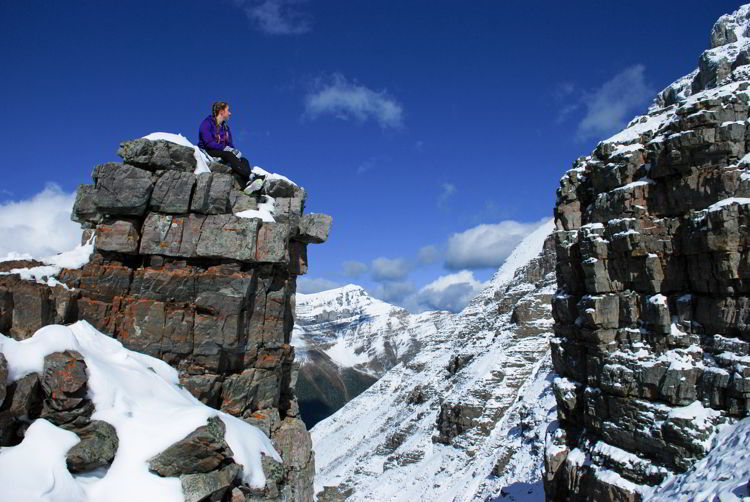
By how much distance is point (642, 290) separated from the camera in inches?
1041

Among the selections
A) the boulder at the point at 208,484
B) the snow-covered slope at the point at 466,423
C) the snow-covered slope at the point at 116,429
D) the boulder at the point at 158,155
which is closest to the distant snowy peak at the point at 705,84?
the boulder at the point at 158,155

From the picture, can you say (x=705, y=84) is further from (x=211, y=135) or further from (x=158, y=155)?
(x=158, y=155)

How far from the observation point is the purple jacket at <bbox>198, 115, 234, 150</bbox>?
17.7 meters

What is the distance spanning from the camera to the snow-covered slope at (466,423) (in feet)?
212

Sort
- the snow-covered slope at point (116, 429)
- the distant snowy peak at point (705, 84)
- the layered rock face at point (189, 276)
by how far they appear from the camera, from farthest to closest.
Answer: the distant snowy peak at point (705, 84)
the layered rock face at point (189, 276)
the snow-covered slope at point (116, 429)

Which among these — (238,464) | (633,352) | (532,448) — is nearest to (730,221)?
(633,352)

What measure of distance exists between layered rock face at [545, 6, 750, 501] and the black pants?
20.6 meters

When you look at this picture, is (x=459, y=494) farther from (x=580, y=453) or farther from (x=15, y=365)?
(x=15, y=365)

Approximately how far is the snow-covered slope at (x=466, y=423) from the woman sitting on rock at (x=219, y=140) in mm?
35167

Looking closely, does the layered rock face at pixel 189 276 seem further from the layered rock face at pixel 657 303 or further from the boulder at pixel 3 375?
the layered rock face at pixel 657 303

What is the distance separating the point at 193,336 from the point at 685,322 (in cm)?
2337

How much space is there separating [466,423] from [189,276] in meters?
76.5

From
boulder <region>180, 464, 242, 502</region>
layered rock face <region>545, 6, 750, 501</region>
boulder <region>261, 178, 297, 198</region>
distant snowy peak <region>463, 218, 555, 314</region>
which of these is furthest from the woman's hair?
distant snowy peak <region>463, 218, 555, 314</region>

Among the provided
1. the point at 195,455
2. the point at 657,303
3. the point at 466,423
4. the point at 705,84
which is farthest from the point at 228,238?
the point at 705,84
